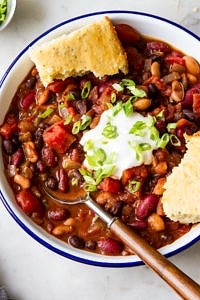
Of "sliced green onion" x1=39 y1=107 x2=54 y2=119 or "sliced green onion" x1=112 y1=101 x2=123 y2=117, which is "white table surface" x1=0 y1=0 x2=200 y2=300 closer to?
"sliced green onion" x1=39 y1=107 x2=54 y2=119

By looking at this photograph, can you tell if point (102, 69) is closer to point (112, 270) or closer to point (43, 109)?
point (43, 109)

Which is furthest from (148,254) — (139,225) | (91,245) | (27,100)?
(27,100)

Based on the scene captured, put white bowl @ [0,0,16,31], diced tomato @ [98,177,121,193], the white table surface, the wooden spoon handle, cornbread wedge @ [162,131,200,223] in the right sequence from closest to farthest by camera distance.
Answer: the wooden spoon handle → cornbread wedge @ [162,131,200,223] → diced tomato @ [98,177,121,193] → the white table surface → white bowl @ [0,0,16,31]

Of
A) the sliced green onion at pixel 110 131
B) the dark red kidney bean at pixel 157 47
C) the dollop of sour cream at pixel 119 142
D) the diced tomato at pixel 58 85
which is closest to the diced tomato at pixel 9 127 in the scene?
the diced tomato at pixel 58 85

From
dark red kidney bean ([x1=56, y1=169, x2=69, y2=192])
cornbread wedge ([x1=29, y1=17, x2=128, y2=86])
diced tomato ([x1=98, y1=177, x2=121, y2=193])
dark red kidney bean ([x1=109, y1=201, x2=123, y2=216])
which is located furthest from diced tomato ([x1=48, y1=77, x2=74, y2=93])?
dark red kidney bean ([x1=109, y1=201, x2=123, y2=216])

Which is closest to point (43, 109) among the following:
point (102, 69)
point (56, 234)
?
point (102, 69)

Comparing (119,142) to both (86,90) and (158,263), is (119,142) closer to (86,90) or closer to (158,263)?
(86,90)
